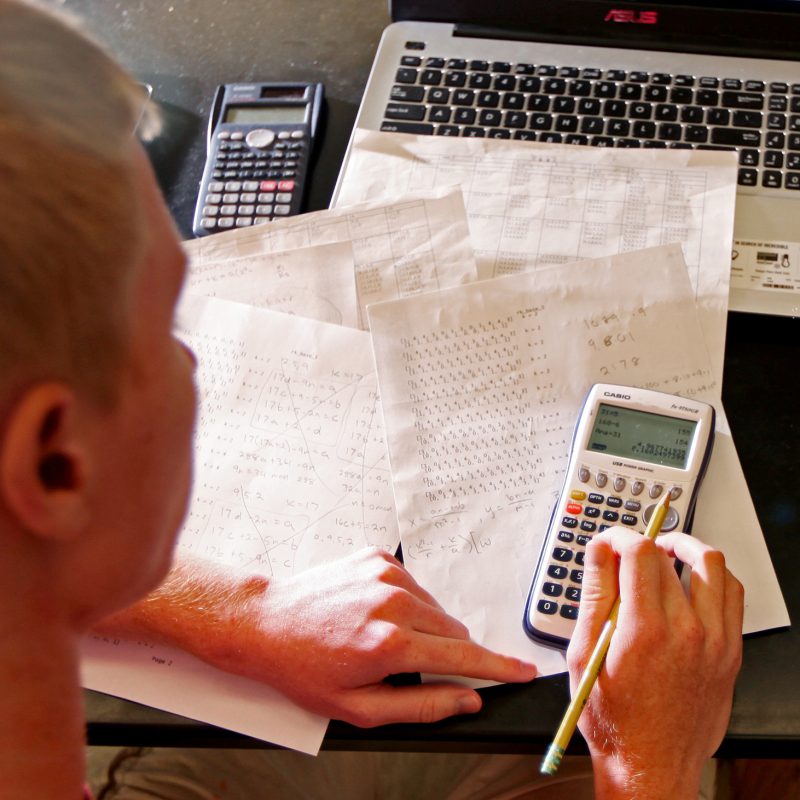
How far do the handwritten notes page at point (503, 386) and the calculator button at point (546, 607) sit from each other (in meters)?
0.02

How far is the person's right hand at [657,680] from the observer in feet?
1.72

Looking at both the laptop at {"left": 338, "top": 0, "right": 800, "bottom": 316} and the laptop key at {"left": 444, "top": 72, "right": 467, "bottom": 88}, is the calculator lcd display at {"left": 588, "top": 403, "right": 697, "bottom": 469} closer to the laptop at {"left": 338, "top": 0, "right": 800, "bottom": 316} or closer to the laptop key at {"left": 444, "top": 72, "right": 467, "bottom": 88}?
the laptop at {"left": 338, "top": 0, "right": 800, "bottom": 316}

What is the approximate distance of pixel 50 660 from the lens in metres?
0.38

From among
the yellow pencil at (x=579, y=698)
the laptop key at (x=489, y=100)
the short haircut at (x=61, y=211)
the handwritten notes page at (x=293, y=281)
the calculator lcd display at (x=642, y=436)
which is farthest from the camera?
the laptop key at (x=489, y=100)

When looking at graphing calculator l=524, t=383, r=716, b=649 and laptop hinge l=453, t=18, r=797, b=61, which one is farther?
laptop hinge l=453, t=18, r=797, b=61

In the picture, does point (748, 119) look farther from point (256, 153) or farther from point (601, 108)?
point (256, 153)

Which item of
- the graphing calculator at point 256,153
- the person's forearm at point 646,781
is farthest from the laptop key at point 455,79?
the person's forearm at point 646,781

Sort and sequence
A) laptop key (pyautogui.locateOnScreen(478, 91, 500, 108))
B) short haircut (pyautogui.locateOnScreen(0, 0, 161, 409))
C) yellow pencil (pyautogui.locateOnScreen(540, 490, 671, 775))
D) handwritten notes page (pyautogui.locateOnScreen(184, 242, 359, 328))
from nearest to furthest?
short haircut (pyautogui.locateOnScreen(0, 0, 161, 409)) → yellow pencil (pyautogui.locateOnScreen(540, 490, 671, 775)) → handwritten notes page (pyautogui.locateOnScreen(184, 242, 359, 328)) → laptop key (pyautogui.locateOnScreen(478, 91, 500, 108))

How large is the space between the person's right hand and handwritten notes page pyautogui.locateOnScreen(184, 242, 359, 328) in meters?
0.31

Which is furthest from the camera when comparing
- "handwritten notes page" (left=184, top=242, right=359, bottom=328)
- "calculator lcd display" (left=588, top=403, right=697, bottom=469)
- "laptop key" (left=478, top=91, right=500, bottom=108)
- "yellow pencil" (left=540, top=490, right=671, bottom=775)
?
"laptop key" (left=478, top=91, right=500, bottom=108)

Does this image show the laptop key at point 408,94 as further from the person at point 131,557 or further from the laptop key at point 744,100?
the person at point 131,557

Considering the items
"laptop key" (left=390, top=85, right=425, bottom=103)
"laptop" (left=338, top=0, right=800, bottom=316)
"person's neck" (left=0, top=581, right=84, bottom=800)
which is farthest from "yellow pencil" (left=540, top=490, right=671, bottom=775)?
"laptop key" (left=390, top=85, right=425, bottom=103)

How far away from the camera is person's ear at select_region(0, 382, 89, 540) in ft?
0.93

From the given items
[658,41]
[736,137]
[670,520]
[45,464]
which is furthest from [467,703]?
[658,41]
